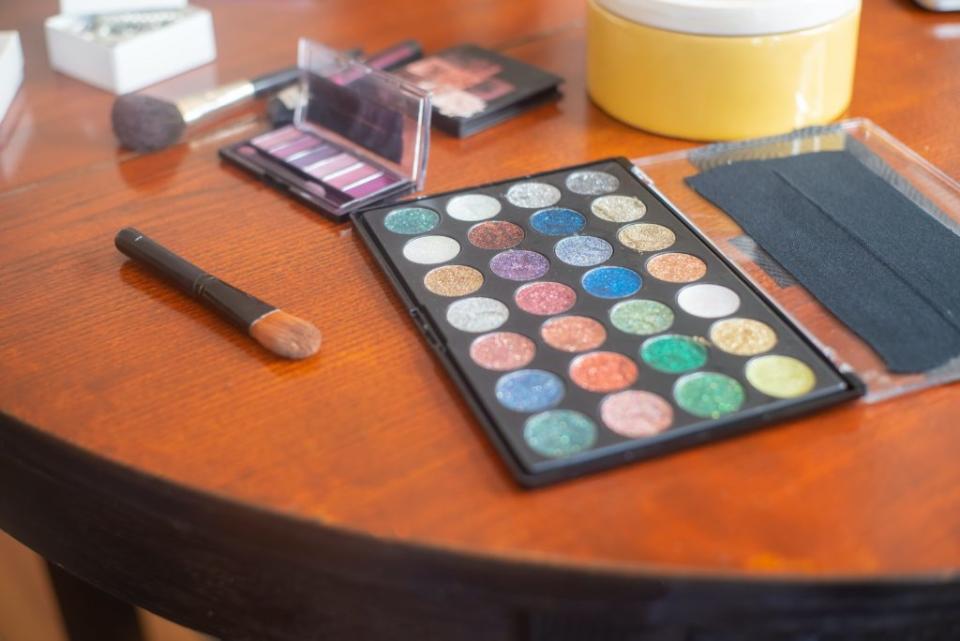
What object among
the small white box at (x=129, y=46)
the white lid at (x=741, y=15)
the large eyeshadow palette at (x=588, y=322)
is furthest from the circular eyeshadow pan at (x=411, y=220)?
the small white box at (x=129, y=46)

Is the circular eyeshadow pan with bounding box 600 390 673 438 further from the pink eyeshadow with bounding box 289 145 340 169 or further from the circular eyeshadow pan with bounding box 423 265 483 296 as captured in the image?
the pink eyeshadow with bounding box 289 145 340 169

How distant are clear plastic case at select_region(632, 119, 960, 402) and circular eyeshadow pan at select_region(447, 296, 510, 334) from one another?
0.14 metres

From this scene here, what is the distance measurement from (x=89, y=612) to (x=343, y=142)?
0.41 metres

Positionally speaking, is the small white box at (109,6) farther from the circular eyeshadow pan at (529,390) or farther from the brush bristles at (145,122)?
the circular eyeshadow pan at (529,390)

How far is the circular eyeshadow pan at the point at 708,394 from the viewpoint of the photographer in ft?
1.65

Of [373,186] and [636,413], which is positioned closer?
[636,413]

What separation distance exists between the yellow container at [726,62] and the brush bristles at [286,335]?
0.32 m

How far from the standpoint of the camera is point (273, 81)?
838 mm

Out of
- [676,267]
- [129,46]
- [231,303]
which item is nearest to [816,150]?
[676,267]

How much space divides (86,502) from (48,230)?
23cm

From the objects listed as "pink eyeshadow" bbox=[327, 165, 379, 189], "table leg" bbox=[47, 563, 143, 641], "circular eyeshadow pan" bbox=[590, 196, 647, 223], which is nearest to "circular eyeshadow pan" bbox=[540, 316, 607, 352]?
"circular eyeshadow pan" bbox=[590, 196, 647, 223]

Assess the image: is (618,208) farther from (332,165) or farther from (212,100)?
(212,100)

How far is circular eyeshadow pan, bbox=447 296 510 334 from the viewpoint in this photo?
56cm

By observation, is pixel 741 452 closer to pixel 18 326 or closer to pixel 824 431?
Answer: pixel 824 431
